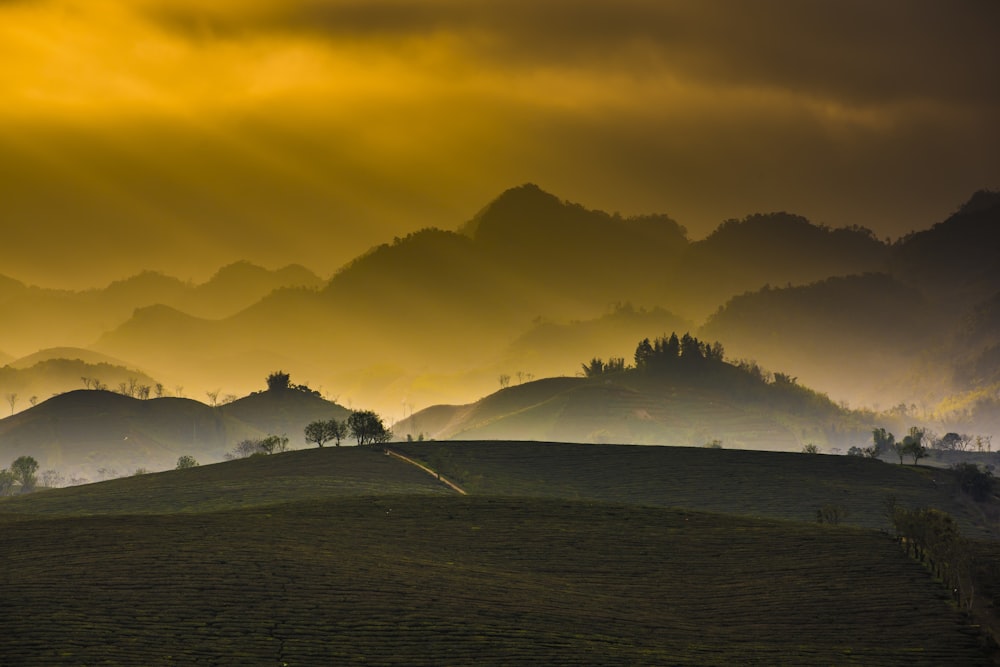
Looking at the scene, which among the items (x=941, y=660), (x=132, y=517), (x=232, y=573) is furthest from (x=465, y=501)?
(x=941, y=660)

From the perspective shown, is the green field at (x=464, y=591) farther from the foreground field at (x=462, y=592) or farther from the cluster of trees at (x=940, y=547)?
the cluster of trees at (x=940, y=547)

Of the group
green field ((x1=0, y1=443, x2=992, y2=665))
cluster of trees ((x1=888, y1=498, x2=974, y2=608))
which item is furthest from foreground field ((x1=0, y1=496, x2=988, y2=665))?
cluster of trees ((x1=888, y1=498, x2=974, y2=608))

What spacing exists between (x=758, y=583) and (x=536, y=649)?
4234cm

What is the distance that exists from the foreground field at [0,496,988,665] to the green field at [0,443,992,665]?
0.32 meters

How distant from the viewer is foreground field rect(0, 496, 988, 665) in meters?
99.0

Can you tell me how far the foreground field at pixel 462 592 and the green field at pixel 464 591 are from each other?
1.04 feet

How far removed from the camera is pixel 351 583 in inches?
4641

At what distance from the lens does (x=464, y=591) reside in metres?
119

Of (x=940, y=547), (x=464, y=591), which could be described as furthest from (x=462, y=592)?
(x=940, y=547)

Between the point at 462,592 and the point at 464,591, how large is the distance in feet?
1.96

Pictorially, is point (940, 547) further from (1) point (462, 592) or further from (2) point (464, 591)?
(1) point (462, 592)

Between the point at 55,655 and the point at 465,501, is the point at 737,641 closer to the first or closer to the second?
the point at 55,655

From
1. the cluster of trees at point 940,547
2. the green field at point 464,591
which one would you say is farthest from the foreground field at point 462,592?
the cluster of trees at point 940,547

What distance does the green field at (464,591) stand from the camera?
98938 mm
